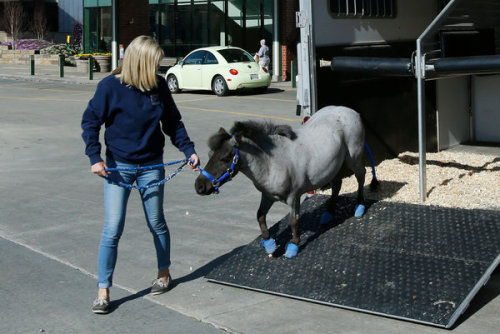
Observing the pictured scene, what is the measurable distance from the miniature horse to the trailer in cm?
77

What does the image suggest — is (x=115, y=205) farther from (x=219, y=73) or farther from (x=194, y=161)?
(x=219, y=73)

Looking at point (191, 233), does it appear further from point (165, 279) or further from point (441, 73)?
point (441, 73)

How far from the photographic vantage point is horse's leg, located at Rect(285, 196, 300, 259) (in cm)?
666

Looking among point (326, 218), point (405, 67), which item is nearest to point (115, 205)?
point (326, 218)

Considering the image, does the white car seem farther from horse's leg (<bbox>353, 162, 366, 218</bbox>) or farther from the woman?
the woman

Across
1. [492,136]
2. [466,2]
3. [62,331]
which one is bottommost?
[62,331]

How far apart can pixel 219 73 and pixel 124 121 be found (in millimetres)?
19276

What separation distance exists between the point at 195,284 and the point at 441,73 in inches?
132

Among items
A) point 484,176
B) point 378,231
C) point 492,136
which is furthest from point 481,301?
point 492,136

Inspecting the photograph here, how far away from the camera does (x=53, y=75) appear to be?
36.0m

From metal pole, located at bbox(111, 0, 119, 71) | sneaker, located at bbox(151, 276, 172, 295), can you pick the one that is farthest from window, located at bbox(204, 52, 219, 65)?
sneaker, located at bbox(151, 276, 172, 295)

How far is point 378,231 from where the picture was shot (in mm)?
6977

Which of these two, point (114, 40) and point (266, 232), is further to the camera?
point (114, 40)

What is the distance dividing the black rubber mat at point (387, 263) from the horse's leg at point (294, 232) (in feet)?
0.23
